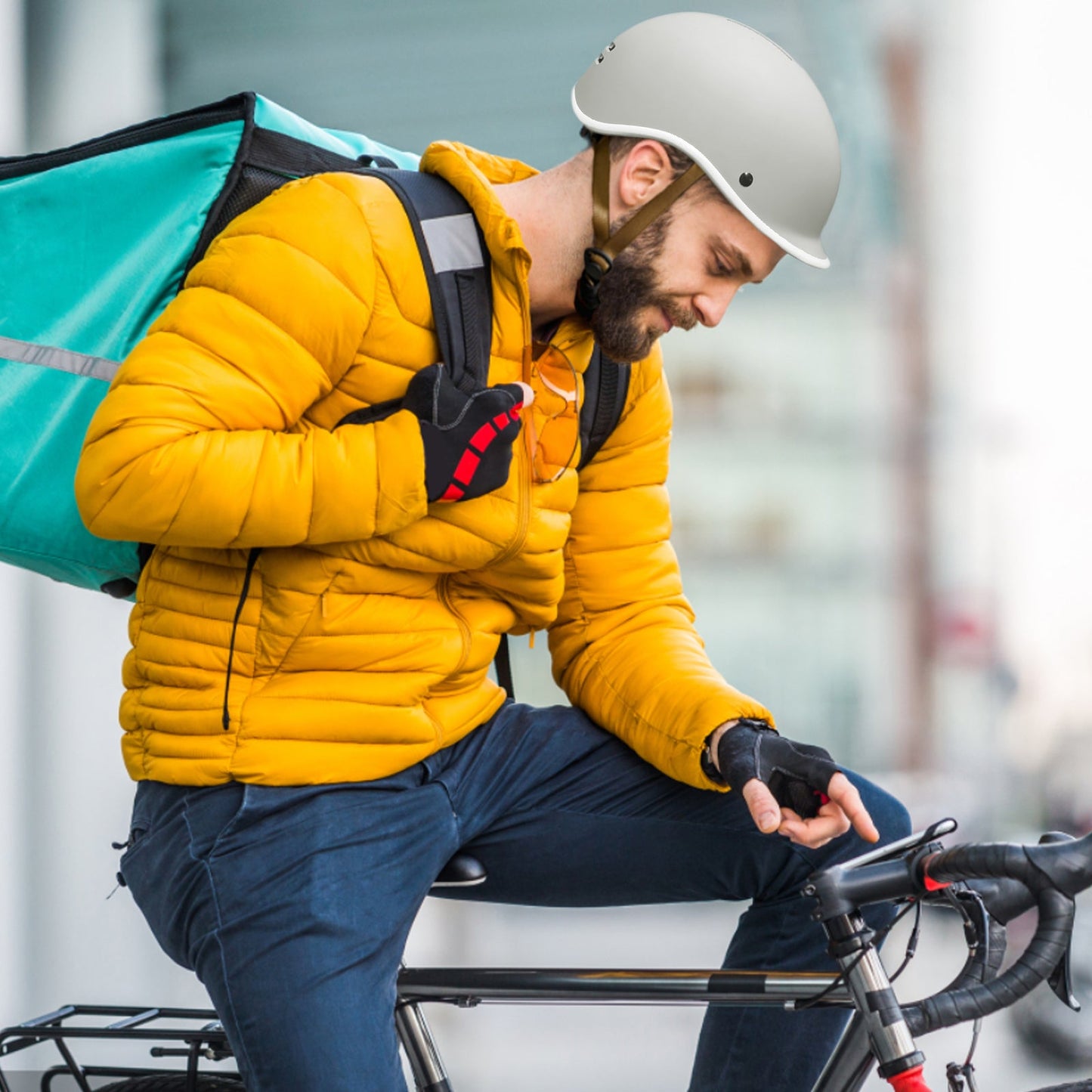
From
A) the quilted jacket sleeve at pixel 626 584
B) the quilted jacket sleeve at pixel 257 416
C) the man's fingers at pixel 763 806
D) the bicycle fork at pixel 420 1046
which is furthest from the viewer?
the quilted jacket sleeve at pixel 626 584

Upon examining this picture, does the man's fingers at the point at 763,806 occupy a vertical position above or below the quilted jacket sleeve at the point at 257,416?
below

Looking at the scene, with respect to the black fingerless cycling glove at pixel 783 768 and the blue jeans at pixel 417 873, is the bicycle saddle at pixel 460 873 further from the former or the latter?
the black fingerless cycling glove at pixel 783 768

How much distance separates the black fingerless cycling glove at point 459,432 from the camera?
147 centimetres

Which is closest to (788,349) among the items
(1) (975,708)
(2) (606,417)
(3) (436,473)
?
(1) (975,708)

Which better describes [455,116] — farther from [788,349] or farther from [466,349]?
[466,349]

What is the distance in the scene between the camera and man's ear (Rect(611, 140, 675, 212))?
168cm

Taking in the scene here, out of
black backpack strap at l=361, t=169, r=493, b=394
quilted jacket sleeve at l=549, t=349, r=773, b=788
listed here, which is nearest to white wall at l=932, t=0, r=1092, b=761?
quilted jacket sleeve at l=549, t=349, r=773, b=788

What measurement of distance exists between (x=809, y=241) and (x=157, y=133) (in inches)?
33.3

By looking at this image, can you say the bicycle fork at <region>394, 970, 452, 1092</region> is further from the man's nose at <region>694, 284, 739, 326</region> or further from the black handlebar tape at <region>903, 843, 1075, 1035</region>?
the man's nose at <region>694, 284, 739, 326</region>

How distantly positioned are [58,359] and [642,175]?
0.78 metres

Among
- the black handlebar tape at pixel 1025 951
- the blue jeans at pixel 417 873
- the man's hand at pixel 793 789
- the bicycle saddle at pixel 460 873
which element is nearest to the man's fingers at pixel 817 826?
the man's hand at pixel 793 789

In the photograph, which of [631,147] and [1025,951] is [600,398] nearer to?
[631,147]

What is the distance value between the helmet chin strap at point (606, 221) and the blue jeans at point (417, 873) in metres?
0.60

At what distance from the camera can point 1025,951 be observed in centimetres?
116
